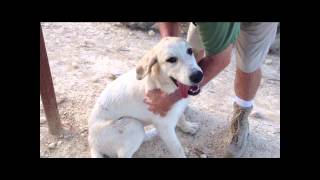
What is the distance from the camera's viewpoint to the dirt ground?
138 inches

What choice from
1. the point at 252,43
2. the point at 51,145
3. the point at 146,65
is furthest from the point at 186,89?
the point at 51,145

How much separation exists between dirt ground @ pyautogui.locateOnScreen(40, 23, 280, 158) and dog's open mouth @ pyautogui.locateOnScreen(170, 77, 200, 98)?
67 cm

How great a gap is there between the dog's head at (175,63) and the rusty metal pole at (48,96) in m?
0.79

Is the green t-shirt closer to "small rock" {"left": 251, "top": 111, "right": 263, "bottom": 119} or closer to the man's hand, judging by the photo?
the man's hand

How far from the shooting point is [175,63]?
2715mm

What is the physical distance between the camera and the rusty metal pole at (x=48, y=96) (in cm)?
320

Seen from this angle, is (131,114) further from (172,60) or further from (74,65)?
(74,65)

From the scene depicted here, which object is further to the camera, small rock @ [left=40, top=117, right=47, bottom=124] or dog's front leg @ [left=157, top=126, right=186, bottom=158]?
small rock @ [left=40, top=117, right=47, bottom=124]

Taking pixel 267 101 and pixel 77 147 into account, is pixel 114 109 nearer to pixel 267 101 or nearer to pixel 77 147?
pixel 77 147

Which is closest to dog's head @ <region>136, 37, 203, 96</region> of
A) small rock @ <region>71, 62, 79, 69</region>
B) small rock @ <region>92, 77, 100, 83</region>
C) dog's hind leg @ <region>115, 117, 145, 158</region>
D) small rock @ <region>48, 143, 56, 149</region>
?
dog's hind leg @ <region>115, 117, 145, 158</region>

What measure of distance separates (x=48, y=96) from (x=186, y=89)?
3.65 ft

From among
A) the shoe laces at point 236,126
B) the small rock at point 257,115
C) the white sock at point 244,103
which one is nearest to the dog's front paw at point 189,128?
the shoe laces at point 236,126

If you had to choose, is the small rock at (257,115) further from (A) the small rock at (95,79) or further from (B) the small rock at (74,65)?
(B) the small rock at (74,65)
